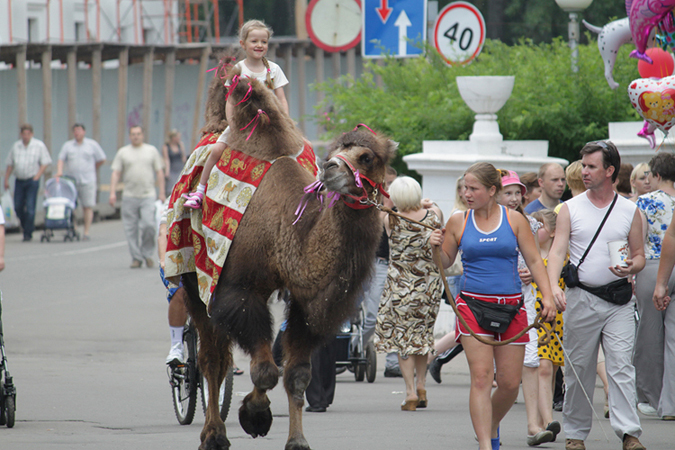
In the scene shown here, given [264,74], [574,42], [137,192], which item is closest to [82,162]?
[137,192]

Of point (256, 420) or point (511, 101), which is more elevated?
point (511, 101)

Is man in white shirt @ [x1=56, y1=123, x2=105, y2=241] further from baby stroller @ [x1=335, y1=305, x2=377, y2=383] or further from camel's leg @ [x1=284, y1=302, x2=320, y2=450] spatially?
camel's leg @ [x1=284, y1=302, x2=320, y2=450]

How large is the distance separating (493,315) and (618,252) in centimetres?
110

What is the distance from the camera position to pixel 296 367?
6.25 m

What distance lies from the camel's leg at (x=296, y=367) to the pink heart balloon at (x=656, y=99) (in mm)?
3329

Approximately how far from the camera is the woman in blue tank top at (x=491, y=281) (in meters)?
6.00

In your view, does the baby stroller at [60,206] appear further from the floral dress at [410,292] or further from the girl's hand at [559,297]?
the girl's hand at [559,297]

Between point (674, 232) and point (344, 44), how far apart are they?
345 inches

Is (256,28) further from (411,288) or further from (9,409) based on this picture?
(9,409)

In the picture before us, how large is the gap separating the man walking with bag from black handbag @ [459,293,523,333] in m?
0.57

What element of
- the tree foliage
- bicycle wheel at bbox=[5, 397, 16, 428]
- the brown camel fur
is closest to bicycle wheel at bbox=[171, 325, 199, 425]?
the brown camel fur

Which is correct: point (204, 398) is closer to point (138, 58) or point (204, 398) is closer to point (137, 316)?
point (137, 316)

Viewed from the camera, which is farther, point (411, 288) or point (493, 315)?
point (411, 288)

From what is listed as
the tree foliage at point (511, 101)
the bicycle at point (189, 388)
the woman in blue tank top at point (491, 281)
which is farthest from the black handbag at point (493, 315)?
the tree foliage at point (511, 101)
